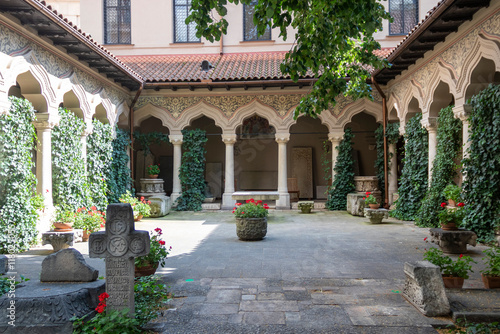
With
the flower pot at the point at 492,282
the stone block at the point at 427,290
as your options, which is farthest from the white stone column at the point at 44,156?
the flower pot at the point at 492,282

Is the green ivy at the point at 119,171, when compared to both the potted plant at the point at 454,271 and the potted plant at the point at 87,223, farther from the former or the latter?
the potted plant at the point at 454,271

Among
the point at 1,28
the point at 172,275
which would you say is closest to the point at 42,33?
the point at 1,28

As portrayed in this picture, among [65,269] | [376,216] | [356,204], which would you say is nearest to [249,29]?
[356,204]

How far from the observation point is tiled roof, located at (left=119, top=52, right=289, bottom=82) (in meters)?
12.8

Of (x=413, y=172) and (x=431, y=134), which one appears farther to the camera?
(x=413, y=172)

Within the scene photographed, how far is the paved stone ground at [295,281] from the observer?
3.58m

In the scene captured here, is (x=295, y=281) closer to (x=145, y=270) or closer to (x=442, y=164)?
(x=145, y=270)

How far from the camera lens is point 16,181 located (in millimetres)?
6992

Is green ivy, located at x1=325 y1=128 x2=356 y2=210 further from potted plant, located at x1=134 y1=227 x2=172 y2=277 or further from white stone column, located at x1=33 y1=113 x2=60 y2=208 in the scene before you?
potted plant, located at x1=134 y1=227 x2=172 y2=277

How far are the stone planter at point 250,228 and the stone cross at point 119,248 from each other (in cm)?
447

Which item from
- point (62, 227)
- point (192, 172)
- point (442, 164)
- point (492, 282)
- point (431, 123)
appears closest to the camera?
point (492, 282)

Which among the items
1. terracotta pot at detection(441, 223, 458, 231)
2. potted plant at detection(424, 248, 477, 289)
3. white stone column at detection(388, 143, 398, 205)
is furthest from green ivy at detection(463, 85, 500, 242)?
white stone column at detection(388, 143, 398, 205)

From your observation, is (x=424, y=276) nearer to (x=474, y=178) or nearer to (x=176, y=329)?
(x=176, y=329)

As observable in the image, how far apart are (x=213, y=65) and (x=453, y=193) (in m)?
9.68
